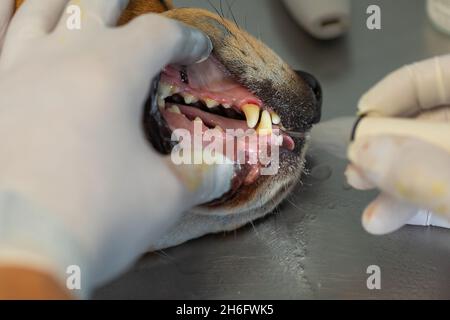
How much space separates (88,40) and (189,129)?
0.28 meters

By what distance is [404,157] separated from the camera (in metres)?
0.76

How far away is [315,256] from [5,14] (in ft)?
1.98

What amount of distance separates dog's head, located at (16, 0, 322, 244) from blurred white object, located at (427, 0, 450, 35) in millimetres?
419

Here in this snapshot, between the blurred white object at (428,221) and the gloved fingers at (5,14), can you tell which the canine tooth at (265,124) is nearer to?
the blurred white object at (428,221)

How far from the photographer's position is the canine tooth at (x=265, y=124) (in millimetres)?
1132

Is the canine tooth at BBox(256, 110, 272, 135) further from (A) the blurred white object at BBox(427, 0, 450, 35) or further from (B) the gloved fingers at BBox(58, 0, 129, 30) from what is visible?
(A) the blurred white object at BBox(427, 0, 450, 35)

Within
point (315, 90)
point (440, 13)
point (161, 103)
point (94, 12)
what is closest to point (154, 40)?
point (94, 12)

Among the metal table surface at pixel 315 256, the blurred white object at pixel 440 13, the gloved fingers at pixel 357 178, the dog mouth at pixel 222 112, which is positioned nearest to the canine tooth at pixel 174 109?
the dog mouth at pixel 222 112

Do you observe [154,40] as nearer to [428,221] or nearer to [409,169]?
[409,169]

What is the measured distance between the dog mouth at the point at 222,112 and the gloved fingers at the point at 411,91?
8.4 inches

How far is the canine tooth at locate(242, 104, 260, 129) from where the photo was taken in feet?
3.70

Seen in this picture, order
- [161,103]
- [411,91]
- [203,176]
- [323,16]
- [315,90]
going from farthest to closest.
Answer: [323,16]
[315,90]
[161,103]
[411,91]
[203,176]
